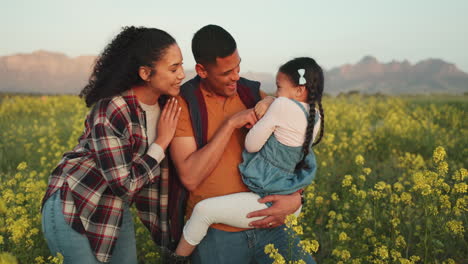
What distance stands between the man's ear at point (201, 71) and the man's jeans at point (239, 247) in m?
0.95

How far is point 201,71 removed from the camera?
240cm

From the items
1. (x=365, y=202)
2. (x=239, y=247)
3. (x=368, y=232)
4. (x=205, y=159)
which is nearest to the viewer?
(x=205, y=159)

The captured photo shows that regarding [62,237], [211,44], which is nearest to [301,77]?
[211,44]

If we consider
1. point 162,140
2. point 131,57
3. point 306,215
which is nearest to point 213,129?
point 162,140

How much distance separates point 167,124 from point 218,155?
0.35 meters

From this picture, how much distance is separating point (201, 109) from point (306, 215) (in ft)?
5.93

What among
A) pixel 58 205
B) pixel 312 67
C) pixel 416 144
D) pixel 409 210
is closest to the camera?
pixel 58 205

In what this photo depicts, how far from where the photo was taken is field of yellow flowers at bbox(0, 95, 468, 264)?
8.61ft

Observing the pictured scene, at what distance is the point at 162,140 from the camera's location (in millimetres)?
2225

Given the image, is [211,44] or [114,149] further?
[211,44]

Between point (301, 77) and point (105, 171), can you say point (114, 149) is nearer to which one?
point (105, 171)

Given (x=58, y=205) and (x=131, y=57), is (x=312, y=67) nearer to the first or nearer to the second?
(x=131, y=57)

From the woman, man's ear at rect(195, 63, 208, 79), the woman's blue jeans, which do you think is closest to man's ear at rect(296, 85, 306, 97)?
man's ear at rect(195, 63, 208, 79)

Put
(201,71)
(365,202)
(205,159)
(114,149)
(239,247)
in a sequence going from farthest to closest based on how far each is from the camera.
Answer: (365,202)
(201,71)
(239,247)
(205,159)
(114,149)
